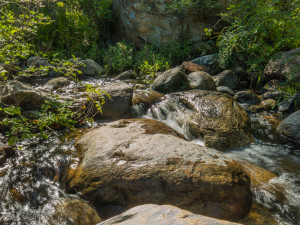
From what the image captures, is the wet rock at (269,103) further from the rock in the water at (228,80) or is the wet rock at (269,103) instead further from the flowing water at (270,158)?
the rock in the water at (228,80)

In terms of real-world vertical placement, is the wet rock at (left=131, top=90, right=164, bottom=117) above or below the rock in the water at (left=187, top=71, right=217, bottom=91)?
below

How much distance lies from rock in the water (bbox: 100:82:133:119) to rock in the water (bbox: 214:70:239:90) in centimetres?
443

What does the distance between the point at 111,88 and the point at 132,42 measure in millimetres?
8513

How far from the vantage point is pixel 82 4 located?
1427 cm

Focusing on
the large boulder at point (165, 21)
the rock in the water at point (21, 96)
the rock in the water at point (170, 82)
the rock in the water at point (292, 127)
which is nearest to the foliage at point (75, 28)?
the large boulder at point (165, 21)

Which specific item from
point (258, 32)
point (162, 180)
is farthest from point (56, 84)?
point (258, 32)

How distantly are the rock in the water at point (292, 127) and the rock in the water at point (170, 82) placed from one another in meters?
3.47

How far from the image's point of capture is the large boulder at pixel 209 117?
4949 mm

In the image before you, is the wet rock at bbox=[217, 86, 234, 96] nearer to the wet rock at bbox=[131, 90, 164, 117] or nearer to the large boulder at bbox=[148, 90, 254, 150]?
the large boulder at bbox=[148, 90, 254, 150]

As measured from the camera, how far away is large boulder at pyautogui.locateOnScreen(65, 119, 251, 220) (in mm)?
2725

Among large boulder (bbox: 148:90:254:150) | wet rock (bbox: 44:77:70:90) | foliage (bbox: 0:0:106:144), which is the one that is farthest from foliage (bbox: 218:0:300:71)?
wet rock (bbox: 44:77:70:90)

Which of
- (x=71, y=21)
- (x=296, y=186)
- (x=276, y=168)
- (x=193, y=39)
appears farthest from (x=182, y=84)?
(x=71, y=21)

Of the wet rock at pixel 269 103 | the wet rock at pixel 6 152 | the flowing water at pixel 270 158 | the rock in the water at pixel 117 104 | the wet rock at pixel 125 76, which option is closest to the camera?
the flowing water at pixel 270 158

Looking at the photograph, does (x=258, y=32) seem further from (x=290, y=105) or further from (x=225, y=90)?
(x=290, y=105)
